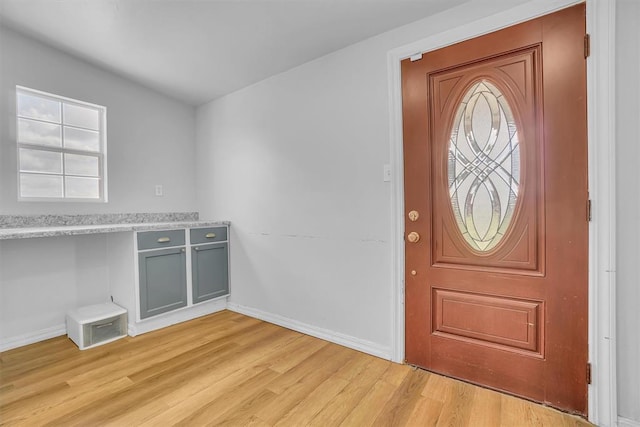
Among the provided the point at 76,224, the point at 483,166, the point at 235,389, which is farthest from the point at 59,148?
the point at 483,166

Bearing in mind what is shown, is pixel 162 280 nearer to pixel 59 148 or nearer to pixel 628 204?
pixel 59 148

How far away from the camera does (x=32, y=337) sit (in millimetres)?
2385

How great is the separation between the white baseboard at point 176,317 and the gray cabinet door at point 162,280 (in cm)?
10

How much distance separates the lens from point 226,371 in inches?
78.0

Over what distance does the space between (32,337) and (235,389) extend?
1.93 m

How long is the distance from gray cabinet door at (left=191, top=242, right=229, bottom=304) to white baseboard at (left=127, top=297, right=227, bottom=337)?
0.12 meters

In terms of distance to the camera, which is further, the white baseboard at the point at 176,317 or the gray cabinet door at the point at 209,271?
the gray cabinet door at the point at 209,271

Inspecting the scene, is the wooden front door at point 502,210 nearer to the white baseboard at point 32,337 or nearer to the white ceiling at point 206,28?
the white ceiling at point 206,28

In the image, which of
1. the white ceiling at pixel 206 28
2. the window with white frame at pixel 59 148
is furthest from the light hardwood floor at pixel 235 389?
the white ceiling at pixel 206 28

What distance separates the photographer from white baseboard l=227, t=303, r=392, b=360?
7.09ft

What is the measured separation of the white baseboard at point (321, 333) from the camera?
2160 millimetres

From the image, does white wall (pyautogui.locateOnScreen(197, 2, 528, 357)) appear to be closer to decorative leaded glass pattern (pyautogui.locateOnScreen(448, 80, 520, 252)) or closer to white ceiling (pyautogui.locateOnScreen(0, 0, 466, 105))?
white ceiling (pyautogui.locateOnScreen(0, 0, 466, 105))

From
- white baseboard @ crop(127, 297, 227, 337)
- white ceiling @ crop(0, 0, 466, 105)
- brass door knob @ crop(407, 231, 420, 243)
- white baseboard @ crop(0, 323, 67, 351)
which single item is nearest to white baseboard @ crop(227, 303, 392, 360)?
white baseboard @ crop(127, 297, 227, 337)

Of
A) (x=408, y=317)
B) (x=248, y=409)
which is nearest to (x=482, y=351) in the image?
(x=408, y=317)
